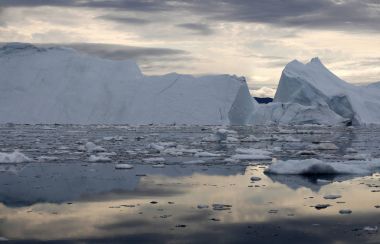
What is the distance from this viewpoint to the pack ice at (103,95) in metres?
48.4

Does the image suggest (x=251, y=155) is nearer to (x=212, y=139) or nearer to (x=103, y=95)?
(x=212, y=139)

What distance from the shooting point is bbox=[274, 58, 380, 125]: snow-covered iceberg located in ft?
137

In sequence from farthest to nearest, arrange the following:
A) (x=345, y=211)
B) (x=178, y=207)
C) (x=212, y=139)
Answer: (x=212, y=139) < (x=178, y=207) < (x=345, y=211)

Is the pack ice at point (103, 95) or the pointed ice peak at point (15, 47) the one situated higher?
the pointed ice peak at point (15, 47)

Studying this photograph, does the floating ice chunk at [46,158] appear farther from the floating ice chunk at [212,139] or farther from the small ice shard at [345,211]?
the floating ice chunk at [212,139]

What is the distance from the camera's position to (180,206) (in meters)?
7.05

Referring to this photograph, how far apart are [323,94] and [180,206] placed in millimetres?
36586

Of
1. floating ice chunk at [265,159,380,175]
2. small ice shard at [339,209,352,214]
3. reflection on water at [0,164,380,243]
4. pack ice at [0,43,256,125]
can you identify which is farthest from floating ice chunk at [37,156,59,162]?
pack ice at [0,43,256,125]

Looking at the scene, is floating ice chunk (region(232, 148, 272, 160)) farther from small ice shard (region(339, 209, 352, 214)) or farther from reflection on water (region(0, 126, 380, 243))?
small ice shard (region(339, 209, 352, 214))

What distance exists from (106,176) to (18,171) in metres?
1.93

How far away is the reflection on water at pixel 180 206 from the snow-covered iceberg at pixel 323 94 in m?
31.8

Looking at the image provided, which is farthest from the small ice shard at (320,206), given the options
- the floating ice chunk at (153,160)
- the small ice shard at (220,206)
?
the floating ice chunk at (153,160)

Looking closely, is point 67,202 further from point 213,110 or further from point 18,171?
point 213,110

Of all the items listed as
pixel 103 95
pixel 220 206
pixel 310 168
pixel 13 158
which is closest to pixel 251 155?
pixel 310 168
